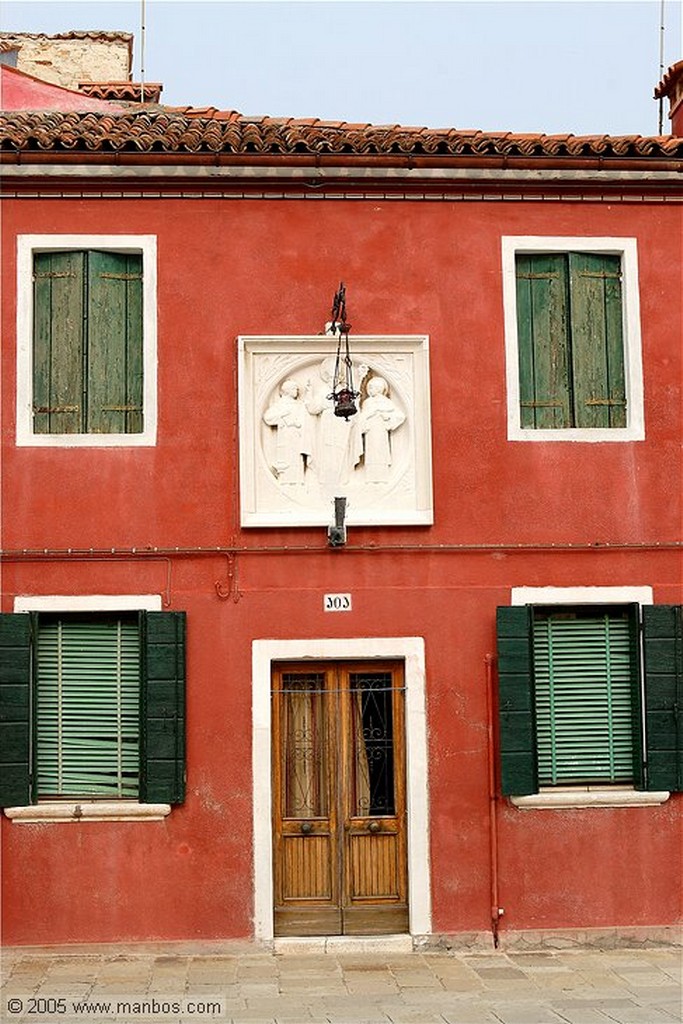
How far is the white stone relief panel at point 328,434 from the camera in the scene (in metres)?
11.6

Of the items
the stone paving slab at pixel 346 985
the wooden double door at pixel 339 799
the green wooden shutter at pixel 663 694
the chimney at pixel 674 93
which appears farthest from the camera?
the chimney at pixel 674 93

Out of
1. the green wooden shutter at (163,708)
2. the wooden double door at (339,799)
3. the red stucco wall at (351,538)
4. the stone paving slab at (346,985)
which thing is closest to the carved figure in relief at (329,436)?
the red stucco wall at (351,538)

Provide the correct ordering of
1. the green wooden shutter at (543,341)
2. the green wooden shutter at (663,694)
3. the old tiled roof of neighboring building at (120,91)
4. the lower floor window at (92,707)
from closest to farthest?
the lower floor window at (92,707), the green wooden shutter at (663,694), the green wooden shutter at (543,341), the old tiled roof of neighboring building at (120,91)

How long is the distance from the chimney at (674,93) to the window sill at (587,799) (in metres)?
6.18

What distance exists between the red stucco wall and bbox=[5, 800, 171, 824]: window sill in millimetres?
76

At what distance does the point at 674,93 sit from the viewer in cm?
1416

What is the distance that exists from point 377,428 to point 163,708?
2777mm

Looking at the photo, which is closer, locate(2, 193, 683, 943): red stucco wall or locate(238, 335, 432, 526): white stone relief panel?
locate(2, 193, 683, 943): red stucco wall

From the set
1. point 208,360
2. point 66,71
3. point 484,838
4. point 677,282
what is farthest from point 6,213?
point 66,71

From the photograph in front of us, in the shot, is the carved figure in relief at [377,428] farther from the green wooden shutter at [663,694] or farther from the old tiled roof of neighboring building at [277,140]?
the green wooden shutter at [663,694]

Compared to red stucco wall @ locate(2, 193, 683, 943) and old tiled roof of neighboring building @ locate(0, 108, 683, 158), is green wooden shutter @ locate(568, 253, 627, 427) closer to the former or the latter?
red stucco wall @ locate(2, 193, 683, 943)

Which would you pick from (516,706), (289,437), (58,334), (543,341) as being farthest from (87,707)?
(543,341)

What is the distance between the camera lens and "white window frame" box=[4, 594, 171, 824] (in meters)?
11.2

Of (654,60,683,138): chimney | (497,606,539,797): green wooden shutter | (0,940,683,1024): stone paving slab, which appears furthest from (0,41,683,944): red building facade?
(654,60,683,138): chimney
